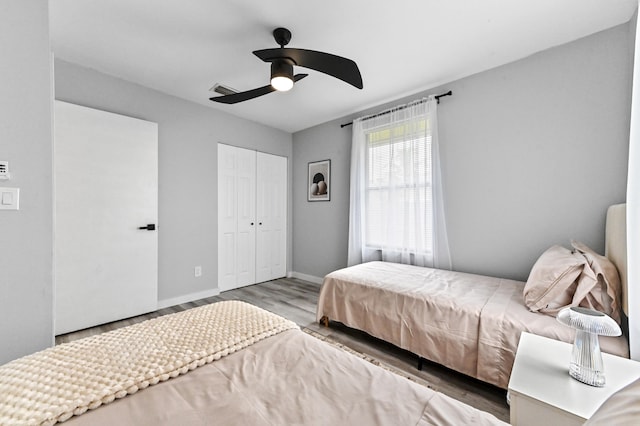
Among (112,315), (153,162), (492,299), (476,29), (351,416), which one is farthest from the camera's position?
(153,162)

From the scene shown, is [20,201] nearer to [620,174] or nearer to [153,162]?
[153,162]

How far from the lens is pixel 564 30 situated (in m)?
2.00

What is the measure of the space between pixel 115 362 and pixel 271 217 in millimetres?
3439

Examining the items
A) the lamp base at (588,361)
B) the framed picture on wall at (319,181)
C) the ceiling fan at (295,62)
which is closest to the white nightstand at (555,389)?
the lamp base at (588,361)

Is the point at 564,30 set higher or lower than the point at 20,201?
higher

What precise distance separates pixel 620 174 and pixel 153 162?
4285 mm

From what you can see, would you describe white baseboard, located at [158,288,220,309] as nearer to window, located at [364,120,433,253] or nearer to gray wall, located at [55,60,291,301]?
gray wall, located at [55,60,291,301]

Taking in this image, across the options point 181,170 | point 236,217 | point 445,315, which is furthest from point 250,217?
point 445,315

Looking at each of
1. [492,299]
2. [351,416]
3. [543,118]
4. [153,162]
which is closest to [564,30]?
[543,118]

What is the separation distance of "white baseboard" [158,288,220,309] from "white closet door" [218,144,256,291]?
0.14 m

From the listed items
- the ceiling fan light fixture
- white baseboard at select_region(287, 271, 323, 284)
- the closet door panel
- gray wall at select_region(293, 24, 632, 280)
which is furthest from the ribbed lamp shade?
the closet door panel

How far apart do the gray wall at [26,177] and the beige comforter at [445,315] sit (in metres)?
1.98

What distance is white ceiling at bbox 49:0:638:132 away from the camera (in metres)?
1.78

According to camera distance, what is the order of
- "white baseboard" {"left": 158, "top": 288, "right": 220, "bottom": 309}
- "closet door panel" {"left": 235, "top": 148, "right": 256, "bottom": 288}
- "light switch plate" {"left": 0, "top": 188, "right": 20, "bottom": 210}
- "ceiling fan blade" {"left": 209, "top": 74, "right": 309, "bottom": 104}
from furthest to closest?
"closet door panel" {"left": 235, "top": 148, "right": 256, "bottom": 288}, "white baseboard" {"left": 158, "top": 288, "right": 220, "bottom": 309}, "ceiling fan blade" {"left": 209, "top": 74, "right": 309, "bottom": 104}, "light switch plate" {"left": 0, "top": 188, "right": 20, "bottom": 210}
